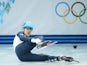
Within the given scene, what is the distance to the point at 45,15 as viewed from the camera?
30.2 feet

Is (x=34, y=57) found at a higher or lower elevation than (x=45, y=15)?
lower

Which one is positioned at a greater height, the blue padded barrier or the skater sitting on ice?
the skater sitting on ice

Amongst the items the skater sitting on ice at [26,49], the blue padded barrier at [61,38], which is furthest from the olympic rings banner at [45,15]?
the skater sitting on ice at [26,49]

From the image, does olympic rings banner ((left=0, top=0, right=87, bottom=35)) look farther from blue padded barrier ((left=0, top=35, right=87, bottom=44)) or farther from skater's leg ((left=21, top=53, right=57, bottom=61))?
skater's leg ((left=21, top=53, right=57, bottom=61))

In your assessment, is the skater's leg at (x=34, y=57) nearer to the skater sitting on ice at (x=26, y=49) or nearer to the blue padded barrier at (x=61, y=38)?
the skater sitting on ice at (x=26, y=49)

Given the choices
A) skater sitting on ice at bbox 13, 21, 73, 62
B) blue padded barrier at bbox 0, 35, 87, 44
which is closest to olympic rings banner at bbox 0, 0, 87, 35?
→ blue padded barrier at bbox 0, 35, 87, 44

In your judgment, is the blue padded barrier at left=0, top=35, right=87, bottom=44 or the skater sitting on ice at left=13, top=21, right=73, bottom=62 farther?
the blue padded barrier at left=0, top=35, right=87, bottom=44

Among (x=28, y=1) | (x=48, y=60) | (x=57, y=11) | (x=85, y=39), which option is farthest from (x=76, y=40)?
(x=48, y=60)

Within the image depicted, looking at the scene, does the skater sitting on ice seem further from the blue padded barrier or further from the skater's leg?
the blue padded barrier

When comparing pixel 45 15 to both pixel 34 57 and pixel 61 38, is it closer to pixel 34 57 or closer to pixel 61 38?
pixel 61 38

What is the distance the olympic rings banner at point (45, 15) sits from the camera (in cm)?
917

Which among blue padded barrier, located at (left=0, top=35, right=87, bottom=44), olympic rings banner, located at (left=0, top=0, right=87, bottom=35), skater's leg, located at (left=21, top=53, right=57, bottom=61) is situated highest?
olympic rings banner, located at (left=0, top=0, right=87, bottom=35)

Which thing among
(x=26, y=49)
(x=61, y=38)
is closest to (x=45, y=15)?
(x=61, y=38)

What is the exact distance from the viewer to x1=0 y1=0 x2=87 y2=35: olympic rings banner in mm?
9172
